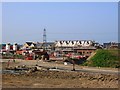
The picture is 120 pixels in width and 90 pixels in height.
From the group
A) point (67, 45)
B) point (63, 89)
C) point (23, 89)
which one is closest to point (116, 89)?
point (63, 89)

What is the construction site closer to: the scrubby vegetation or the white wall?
the scrubby vegetation

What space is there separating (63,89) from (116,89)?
11.6ft

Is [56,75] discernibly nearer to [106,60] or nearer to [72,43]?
[106,60]

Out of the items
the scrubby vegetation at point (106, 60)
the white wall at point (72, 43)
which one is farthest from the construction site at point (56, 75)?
the white wall at point (72, 43)

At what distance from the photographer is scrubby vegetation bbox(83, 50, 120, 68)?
146 ft

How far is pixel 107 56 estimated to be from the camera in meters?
46.6

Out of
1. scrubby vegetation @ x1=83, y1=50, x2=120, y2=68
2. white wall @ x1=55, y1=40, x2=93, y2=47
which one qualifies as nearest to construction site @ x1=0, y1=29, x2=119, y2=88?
scrubby vegetation @ x1=83, y1=50, x2=120, y2=68

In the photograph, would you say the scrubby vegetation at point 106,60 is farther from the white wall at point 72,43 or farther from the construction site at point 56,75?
the white wall at point 72,43

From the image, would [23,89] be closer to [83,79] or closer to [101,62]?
[83,79]

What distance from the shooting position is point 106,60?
149 feet

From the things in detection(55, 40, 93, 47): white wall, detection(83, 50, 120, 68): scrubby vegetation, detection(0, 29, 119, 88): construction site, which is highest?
detection(55, 40, 93, 47): white wall

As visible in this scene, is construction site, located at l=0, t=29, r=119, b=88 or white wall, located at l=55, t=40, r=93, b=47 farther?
white wall, located at l=55, t=40, r=93, b=47

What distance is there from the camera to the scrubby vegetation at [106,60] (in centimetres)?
4453

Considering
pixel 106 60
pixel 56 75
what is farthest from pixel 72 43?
pixel 56 75
